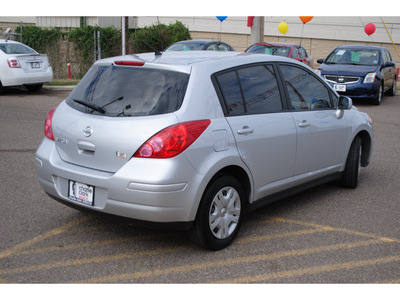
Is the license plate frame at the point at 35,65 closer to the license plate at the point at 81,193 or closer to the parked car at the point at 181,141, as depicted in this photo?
the parked car at the point at 181,141

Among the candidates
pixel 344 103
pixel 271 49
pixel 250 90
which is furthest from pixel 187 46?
pixel 250 90

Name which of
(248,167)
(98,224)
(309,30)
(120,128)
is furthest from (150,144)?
(309,30)

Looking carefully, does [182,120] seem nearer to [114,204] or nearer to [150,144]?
[150,144]

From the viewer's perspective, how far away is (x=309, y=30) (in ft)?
94.4

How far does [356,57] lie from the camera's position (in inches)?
597

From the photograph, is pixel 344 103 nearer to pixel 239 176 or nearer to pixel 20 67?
pixel 239 176

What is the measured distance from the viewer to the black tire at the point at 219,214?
4012 millimetres

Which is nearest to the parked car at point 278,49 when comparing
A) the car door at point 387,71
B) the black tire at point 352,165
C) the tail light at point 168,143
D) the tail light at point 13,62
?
the car door at point 387,71

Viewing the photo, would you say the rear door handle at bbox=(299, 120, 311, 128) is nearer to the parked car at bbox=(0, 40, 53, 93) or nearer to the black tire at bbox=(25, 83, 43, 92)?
the parked car at bbox=(0, 40, 53, 93)

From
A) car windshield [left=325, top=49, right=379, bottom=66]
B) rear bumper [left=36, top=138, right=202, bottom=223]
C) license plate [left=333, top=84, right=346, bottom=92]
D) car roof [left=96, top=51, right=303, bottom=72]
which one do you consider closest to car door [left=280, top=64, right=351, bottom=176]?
car roof [left=96, top=51, right=303, bottom=72]

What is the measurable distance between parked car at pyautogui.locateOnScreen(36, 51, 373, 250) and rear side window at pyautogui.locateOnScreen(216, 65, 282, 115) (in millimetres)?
10

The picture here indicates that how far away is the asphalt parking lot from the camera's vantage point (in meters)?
3.76

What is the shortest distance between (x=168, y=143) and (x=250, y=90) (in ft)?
3.88

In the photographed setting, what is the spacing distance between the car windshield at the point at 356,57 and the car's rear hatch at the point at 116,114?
12.1 metres
